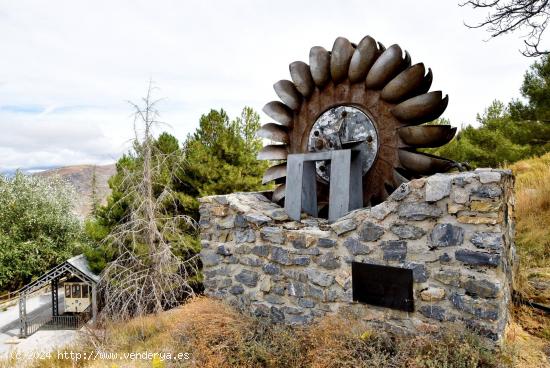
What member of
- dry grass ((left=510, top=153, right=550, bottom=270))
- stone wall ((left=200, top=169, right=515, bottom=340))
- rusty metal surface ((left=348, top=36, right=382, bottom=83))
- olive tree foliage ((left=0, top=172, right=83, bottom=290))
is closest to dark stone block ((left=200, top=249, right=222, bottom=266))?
stone wall ((left=200, top=169, right=515, bottom=340))

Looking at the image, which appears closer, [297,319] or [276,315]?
[297,319]

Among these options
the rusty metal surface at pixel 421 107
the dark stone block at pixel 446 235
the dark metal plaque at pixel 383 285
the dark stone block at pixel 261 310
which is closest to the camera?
the dark stone block at pixel 446 235

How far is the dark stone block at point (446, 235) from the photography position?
3.01 m

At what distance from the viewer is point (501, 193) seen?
288 centimetres

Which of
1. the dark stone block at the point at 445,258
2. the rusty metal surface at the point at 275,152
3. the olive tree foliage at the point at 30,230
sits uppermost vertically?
the rusty metal surface at the point at 275,152

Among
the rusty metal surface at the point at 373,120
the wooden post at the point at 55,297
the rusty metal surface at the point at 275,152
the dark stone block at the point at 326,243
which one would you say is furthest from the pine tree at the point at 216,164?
the dark stone block at the point at 326,243

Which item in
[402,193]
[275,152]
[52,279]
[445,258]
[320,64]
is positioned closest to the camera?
[445,258]

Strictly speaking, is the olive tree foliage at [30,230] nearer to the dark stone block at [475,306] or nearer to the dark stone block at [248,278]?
the dark stone block at [248,278]

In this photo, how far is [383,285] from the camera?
133 inches

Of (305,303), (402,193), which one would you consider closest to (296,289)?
(305,303)

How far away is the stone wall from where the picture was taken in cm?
291

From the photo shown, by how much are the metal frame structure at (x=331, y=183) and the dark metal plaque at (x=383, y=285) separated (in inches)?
29.8

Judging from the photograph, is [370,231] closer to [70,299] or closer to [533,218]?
[533,218]

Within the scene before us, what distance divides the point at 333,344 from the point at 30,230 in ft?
60.7
